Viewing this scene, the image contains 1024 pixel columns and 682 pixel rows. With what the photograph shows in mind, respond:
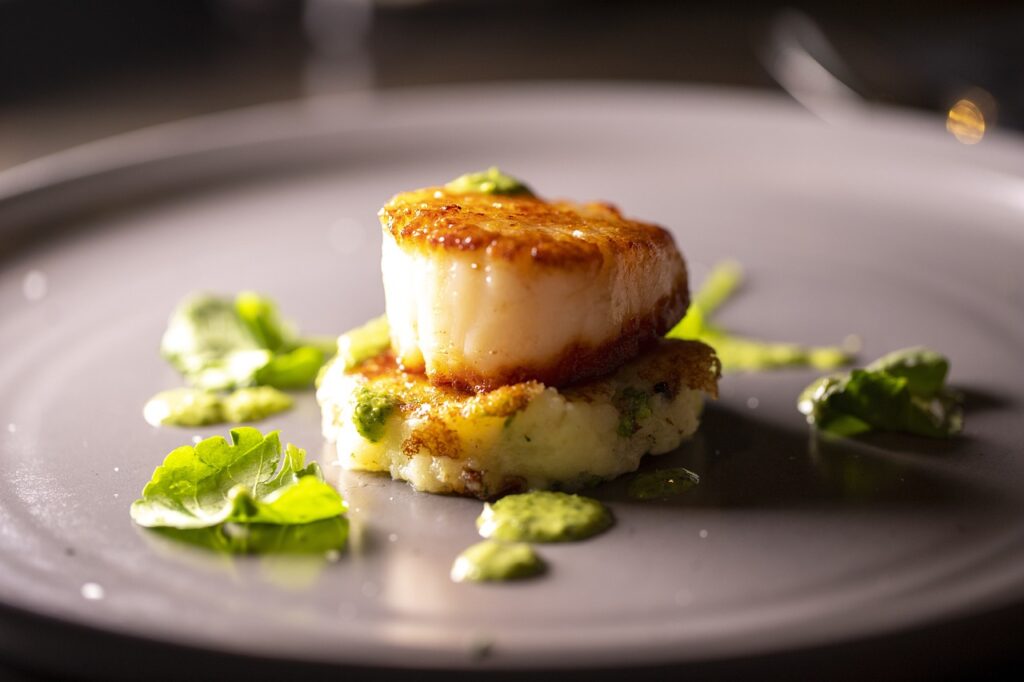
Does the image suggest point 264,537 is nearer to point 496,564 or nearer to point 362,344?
point 496,564

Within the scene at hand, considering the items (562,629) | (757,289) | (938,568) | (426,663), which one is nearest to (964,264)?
(757,289)

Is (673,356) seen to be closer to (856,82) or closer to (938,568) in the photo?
(938,568)

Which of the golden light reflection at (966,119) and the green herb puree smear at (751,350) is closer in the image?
the green herb puree smear at (751,350)

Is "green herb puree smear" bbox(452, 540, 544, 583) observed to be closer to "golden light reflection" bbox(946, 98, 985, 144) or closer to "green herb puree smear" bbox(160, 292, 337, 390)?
"green herb puree smear" bbox(160, 292, 337, 390)

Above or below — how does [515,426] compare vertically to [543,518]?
above

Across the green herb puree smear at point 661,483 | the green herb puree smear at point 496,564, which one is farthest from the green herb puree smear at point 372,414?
the green herb puree smear at point 661,483

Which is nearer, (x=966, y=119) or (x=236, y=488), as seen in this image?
(x=236, y=488)

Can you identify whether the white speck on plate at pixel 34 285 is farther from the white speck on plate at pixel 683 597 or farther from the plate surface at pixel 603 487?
the white speck on plate at pixel 683 597

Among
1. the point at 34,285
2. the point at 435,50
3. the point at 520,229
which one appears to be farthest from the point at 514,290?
the point at 435,50
